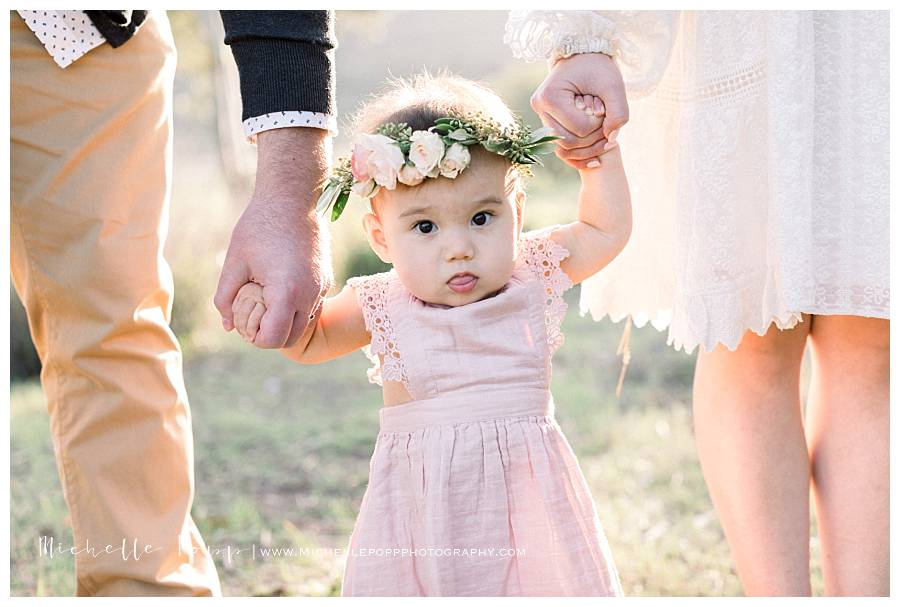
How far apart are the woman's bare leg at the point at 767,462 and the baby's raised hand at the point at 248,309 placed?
102 cm

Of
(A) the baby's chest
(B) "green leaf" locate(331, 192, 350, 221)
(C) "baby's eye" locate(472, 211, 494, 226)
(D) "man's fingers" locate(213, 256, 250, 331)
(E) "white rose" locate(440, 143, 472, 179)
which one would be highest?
(E) "white rose" locate(440, 143, 472, 179)

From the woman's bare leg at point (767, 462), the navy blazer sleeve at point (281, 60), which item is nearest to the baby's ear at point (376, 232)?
the navy blazer sleeve at point (281, 60)

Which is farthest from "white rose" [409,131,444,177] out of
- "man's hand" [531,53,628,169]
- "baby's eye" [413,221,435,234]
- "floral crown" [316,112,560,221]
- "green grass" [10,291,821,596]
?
"green grass" [10,291,821,596]

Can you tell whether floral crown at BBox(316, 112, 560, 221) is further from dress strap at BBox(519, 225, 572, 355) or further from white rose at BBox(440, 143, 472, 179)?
dress strap at BBox(519, 225, 572, 355)

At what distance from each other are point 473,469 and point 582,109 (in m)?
0.67

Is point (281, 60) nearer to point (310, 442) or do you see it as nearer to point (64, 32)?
point (64, 32)

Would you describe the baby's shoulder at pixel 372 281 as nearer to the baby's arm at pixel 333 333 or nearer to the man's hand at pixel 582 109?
the baby's arm at pixel 333 333

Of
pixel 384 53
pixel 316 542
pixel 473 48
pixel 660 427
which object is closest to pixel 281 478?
pixel 316 542

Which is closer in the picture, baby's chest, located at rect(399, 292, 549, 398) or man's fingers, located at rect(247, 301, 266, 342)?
man's fingers, located at rect(247, 301, 266, 342)

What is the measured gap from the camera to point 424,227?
5.84ft

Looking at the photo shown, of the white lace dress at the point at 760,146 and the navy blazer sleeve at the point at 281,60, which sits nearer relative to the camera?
the navy blazer sleeve at the point at 281,60

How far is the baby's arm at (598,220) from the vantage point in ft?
6.01

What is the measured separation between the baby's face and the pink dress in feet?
0.15

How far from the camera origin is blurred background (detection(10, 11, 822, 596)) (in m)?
2.64
